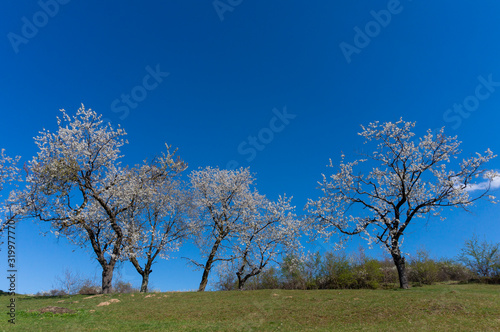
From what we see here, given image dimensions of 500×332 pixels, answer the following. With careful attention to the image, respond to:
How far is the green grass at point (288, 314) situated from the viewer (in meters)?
13.3

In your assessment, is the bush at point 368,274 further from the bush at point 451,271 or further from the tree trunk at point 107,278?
the tree trunk at point 107,278

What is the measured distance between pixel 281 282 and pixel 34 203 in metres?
25.9

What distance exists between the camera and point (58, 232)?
2417 centimetres

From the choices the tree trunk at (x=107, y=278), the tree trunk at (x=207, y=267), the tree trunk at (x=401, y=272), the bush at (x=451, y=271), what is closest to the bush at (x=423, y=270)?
the bush at (x=451, y=271)

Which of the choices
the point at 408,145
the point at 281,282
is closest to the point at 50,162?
the point at 281,282

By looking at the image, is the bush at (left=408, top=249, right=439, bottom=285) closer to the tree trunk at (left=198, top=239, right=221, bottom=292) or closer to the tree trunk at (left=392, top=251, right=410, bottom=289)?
the tree trunk at (left=392, top=251, right=410, bottom=289)

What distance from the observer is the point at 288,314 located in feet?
51.6

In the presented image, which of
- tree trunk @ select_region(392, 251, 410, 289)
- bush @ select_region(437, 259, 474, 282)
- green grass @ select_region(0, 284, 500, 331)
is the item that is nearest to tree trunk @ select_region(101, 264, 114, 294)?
green grass @ select_region(0, 284, 500, 331)

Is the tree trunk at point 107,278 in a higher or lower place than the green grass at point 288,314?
higher

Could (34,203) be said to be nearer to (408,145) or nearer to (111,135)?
(111,135)

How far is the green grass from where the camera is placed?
1329cm

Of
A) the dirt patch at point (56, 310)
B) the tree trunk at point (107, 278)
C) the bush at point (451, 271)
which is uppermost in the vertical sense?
the tree trunk at point (107, 278)

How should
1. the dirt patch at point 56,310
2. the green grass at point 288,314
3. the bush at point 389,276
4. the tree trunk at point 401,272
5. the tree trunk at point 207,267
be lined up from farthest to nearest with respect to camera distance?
1. the bush at point 389,276
2. the tree trunk at point 207,267
3. the tree trunk at point 401,272
4. the dirt patch at point 56,310
5. the green grass at point 288,314

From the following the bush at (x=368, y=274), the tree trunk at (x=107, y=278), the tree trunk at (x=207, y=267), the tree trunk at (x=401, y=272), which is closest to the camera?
the tree trunk at (x=401, y=272)
